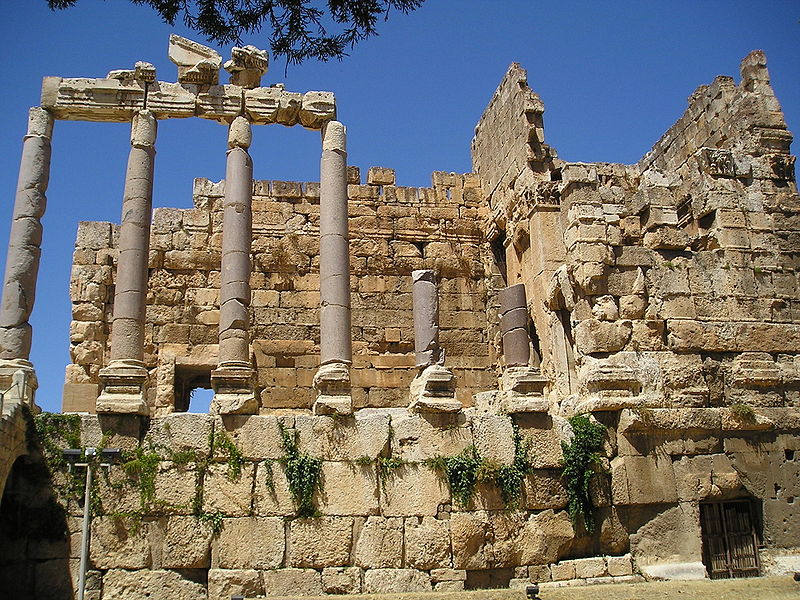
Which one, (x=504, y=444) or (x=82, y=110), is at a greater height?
(x=82, y=110)

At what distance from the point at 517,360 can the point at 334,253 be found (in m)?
3.43

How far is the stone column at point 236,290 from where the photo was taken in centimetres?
1151

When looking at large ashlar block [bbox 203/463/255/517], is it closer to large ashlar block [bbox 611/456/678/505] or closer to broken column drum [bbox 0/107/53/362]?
broken column drum [bbox 0/107/53/362]

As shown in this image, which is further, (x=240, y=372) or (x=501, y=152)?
(x=501, y=152)

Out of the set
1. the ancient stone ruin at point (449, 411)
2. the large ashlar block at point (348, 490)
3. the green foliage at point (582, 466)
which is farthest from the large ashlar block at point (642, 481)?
the large ashlar block at point (348, 490)

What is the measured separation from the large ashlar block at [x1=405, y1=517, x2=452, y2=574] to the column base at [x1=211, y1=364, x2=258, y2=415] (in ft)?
9.34

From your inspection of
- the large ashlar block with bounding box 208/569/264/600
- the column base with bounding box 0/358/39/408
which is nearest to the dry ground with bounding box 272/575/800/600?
the large ashlar block with bounding box 208/569/264/600

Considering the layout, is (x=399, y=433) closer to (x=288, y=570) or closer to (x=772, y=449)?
(x=288, y=570)

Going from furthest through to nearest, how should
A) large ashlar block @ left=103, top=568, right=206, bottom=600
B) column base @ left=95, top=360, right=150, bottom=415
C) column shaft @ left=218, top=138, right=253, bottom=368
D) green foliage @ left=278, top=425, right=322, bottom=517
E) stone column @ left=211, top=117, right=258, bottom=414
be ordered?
1. column shaft @ left=218, top=138, right=253, bottom=368
2. stone column @ left=211, top=117, right=258, bottom=414
3. column base @ left=95, top=360, right=150, bottom=415
4. green foliage @ left=278, top=425, right=322, bottom=517
5. large ashlar block @ left=103, top=568, right=206, bottom=600

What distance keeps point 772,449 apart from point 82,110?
1241cm

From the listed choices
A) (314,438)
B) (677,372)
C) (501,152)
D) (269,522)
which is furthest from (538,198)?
(269,522)

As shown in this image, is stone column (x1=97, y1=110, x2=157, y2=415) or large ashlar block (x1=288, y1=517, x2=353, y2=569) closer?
large ashlar block (x1=288, y1=517, x2=353, y2=569)

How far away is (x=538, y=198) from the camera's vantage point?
612 inches

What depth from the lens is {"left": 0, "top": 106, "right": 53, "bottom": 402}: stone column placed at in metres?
11.4
